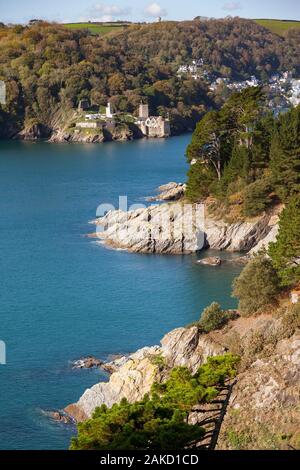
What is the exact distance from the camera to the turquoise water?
19812 millimetres

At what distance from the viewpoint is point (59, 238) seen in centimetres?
3738

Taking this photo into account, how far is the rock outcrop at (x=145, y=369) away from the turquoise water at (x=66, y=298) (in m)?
0.77

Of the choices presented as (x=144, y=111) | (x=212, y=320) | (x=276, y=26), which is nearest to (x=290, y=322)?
(x=212, y=320)

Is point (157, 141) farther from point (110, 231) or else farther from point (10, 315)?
point (10, 315)

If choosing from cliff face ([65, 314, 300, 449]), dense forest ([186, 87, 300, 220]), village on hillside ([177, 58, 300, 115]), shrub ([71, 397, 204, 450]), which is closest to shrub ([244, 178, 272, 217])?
A: dense forest ([186, 87, 300, 220])

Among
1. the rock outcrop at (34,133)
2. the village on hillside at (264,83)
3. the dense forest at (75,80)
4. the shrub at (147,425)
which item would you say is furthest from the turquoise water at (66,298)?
the village on hillside at (264,83)

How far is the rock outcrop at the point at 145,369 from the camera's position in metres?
18.8

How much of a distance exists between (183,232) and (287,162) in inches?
208

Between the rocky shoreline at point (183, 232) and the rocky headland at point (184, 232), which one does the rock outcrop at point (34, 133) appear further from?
the rocky headland at point (184, 232)

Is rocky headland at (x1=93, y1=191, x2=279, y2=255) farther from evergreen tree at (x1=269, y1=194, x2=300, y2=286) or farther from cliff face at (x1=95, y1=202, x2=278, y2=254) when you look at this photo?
evergreen tree at (x1=269, y1=194, x2=300, y2=286)

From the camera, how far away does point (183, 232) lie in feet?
112

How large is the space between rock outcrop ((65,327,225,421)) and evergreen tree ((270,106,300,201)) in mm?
14390

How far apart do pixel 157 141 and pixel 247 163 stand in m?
47.9

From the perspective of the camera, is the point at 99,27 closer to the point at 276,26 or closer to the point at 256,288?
the point at 276,26
